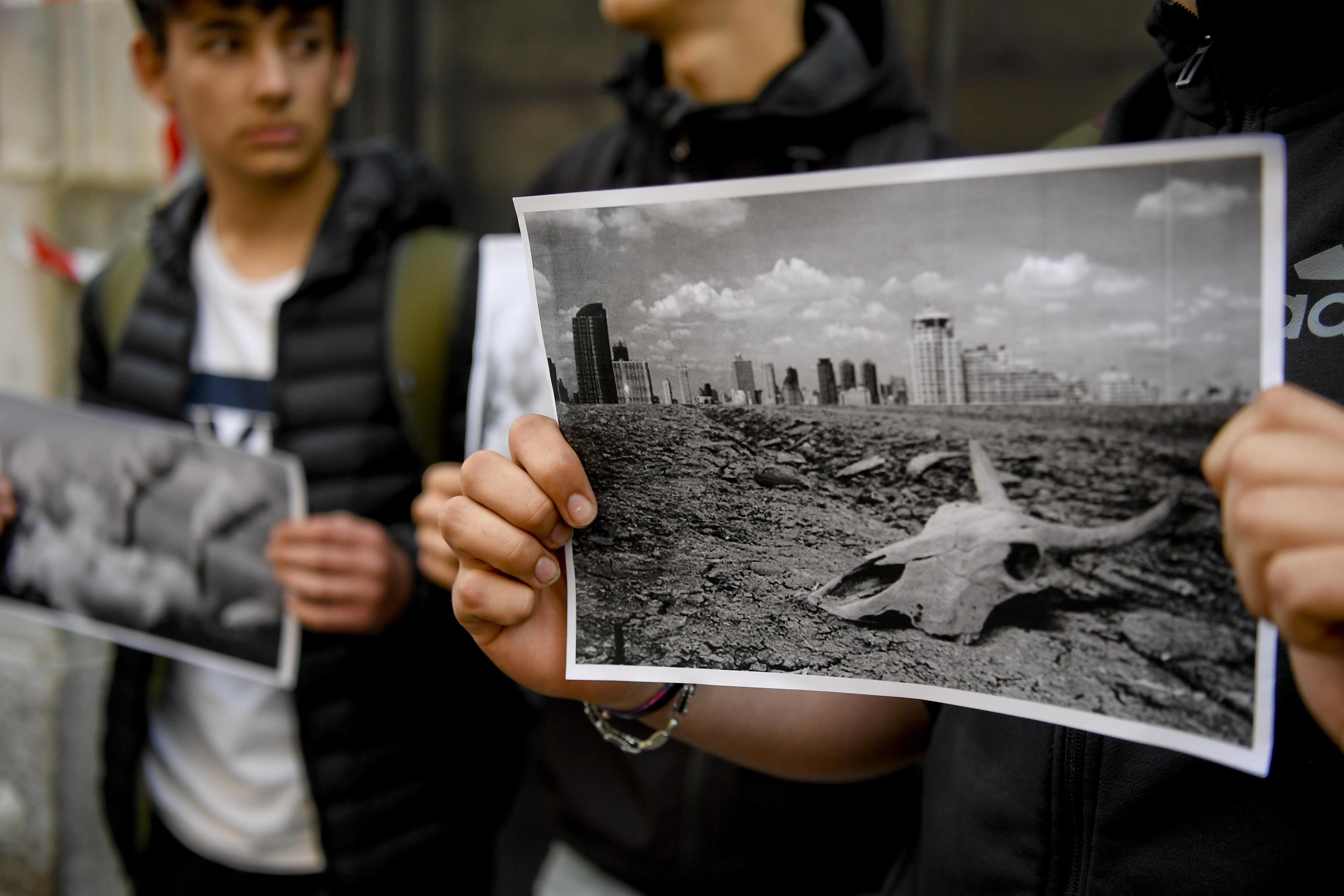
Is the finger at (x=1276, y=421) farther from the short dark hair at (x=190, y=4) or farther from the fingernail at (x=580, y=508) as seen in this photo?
the short dark hair at (x=190, y=4)

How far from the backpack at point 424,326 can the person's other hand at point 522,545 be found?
84cm

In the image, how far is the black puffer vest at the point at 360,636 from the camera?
5.51 ft

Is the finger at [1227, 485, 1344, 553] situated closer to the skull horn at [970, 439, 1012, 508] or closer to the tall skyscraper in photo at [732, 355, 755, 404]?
the skull horn at [970, 439, 1012, 508]

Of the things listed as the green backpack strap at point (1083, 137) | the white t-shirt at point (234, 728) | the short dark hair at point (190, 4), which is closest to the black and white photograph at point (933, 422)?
the green backpack strap at point (1083, 137)

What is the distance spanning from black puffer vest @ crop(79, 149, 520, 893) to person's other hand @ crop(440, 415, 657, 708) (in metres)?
0.79

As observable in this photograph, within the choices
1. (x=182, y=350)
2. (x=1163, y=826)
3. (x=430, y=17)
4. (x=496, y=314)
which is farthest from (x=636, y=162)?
(x=430, y=17)

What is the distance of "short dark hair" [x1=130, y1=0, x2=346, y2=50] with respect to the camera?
1.71m

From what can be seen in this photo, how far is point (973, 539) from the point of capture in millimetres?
735

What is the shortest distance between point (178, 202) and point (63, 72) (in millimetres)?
1137

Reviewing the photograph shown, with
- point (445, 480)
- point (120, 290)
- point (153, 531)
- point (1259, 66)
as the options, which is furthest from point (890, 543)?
point (120, 290)

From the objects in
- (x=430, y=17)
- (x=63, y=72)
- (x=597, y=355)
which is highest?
(x=430, y=17)

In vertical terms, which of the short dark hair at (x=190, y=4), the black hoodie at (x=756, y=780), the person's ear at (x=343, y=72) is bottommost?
the black hoodie at (x=756, y=780)

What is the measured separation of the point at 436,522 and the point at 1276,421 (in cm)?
107

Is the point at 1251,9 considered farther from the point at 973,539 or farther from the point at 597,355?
the point at 597,355
